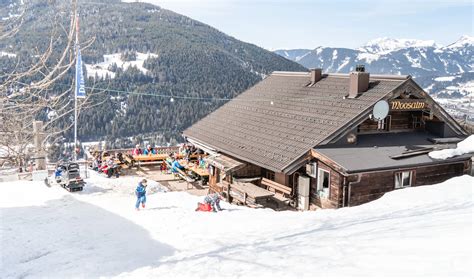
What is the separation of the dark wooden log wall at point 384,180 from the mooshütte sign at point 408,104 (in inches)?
105

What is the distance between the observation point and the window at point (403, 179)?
17000 millimetres

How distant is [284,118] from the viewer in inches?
799

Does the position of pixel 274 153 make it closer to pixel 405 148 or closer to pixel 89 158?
pixel 405 148

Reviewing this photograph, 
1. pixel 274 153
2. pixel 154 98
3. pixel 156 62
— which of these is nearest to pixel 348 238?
pixel 274 153

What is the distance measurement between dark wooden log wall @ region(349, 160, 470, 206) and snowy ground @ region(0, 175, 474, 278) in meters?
0.99

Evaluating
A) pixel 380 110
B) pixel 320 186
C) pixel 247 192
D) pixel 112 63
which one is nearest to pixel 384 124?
pixel 380 110

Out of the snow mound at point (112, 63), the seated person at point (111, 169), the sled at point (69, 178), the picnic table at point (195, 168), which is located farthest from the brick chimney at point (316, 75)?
the snow mound at point (112, 63)

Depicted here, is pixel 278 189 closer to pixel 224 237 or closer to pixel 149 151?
pixel 224 237

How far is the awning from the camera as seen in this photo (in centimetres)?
1861

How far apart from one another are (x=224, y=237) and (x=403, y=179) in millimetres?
8834

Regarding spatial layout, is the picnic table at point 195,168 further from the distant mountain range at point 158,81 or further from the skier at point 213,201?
the distant mountain range at point 158,81

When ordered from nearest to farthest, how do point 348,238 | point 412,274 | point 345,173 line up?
point 412,274
point 348,238
point 345,173

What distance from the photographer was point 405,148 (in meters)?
18.0

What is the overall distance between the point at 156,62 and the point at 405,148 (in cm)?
16533
